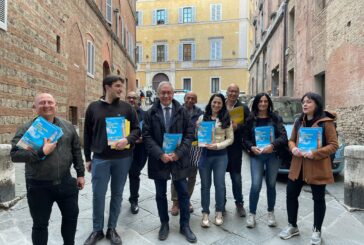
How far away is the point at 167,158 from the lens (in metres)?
3.71

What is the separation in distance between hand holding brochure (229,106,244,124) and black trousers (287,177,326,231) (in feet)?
3.54

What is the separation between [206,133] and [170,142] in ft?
1.91

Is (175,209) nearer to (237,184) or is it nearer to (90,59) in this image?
(237,184)

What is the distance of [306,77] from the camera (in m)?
13.2

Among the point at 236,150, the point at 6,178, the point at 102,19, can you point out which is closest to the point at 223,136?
the point at 236,150

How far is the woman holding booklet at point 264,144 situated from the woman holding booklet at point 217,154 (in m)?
0.31

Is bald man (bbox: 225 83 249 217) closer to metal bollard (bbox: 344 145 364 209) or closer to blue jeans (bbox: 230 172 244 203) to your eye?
blue jeans (bbox: 230 172 244 203)

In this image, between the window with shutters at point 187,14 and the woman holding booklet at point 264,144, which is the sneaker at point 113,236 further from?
the window with shutters at point 187,14

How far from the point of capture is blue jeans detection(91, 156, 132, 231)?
12.2 ft

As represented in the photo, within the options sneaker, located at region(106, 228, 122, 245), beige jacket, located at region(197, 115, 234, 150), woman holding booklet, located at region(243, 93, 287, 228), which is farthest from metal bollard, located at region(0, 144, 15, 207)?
woman holding booklet, located at region(243, 93, 287, 228)

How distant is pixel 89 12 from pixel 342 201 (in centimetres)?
1240

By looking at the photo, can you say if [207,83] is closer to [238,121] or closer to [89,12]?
[89,12]

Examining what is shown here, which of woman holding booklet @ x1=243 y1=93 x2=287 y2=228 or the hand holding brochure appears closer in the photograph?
woman holding booklet @ x1=243 y1=93 x2=287 y2=228

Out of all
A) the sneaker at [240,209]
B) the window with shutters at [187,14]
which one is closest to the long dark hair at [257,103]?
the sneaker at [240,209]
